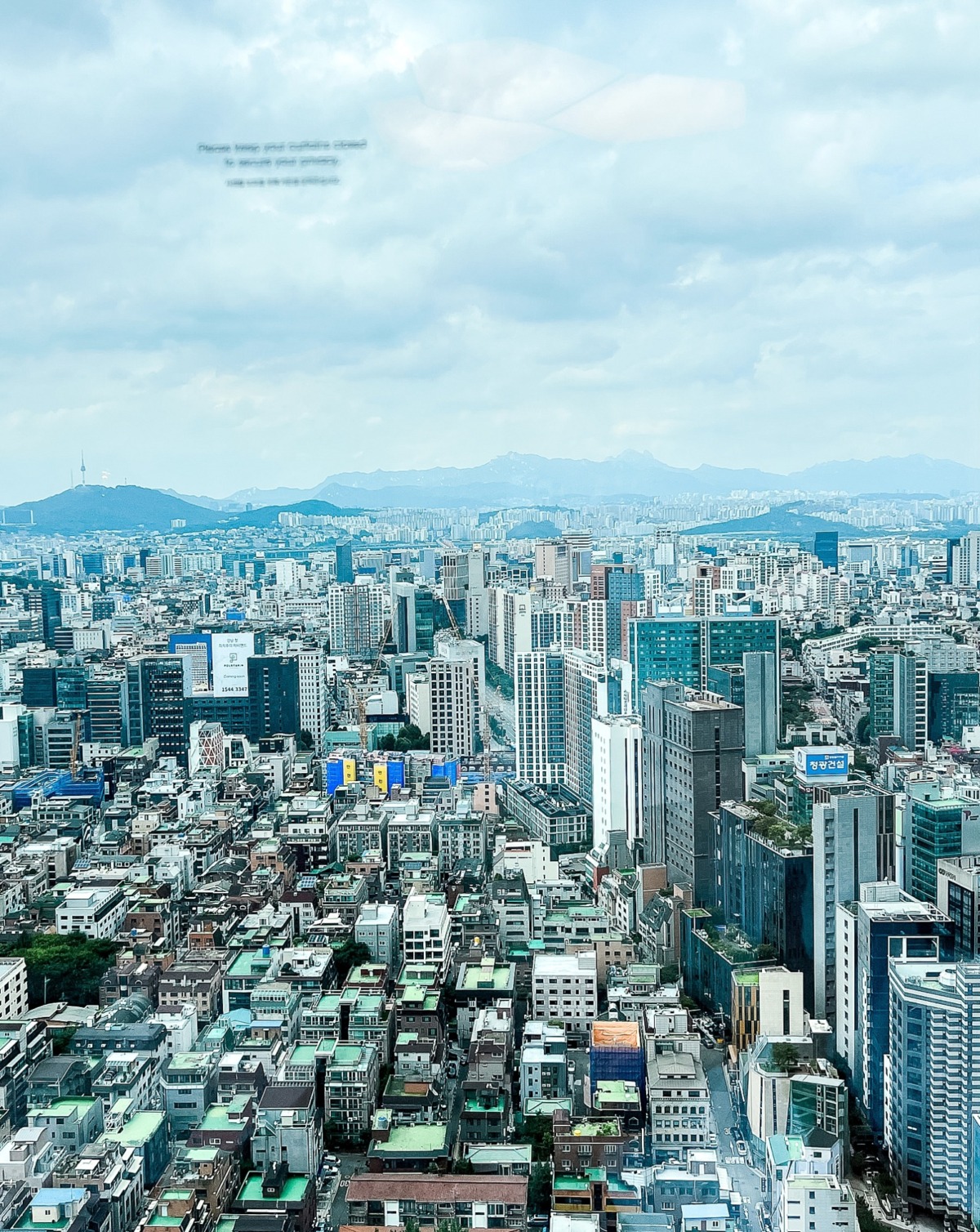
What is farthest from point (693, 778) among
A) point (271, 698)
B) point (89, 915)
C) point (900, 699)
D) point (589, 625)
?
point (589, 625)

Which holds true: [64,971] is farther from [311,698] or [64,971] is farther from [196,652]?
[196,652]

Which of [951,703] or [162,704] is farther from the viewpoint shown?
[162,704]

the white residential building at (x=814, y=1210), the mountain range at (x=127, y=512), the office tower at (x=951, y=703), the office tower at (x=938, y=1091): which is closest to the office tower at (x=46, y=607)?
the mountain range at (x=127, y=512)

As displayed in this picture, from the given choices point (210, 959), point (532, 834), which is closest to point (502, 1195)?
point (210, 959)

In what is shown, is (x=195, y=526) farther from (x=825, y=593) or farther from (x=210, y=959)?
(x=210, y=959)

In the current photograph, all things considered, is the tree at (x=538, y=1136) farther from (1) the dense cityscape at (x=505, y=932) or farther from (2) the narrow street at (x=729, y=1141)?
(2) the narrow street at (x=729, y=1141)

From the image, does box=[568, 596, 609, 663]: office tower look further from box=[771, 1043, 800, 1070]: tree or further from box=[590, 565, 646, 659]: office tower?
box=[771, 1043, 800, 1070]: tree
